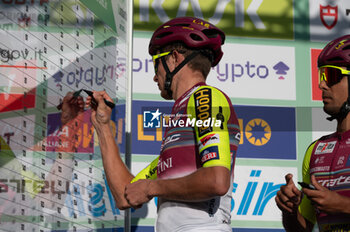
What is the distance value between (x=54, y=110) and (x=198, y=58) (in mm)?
770

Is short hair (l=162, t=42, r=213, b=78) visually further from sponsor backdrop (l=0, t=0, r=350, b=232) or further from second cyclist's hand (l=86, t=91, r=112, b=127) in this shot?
sponsor backdrop (l=0, t=0, r=350, b=232)

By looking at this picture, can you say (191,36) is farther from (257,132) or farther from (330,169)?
(257,132)

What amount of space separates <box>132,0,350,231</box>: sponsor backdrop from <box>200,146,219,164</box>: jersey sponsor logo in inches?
91.8

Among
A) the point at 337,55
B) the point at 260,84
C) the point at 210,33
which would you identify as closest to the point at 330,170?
the point at 337,55

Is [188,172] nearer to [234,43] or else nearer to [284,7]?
[234,43]

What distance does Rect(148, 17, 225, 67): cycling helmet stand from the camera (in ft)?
7.29


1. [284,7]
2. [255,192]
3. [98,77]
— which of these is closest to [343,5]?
[284,7]

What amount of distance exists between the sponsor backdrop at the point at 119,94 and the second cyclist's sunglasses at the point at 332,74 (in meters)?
1.06

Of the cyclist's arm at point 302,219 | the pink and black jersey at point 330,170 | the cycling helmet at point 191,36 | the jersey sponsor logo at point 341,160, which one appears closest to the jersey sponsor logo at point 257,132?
the pink and black jersey at point 330,170

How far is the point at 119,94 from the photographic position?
9.77 ft

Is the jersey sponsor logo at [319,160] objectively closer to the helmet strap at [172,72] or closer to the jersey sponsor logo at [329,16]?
the helmet strap at [172,72]

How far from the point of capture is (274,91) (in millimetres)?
4520

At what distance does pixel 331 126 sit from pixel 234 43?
42.5 inches

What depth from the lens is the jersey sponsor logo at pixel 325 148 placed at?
2.76 meters
